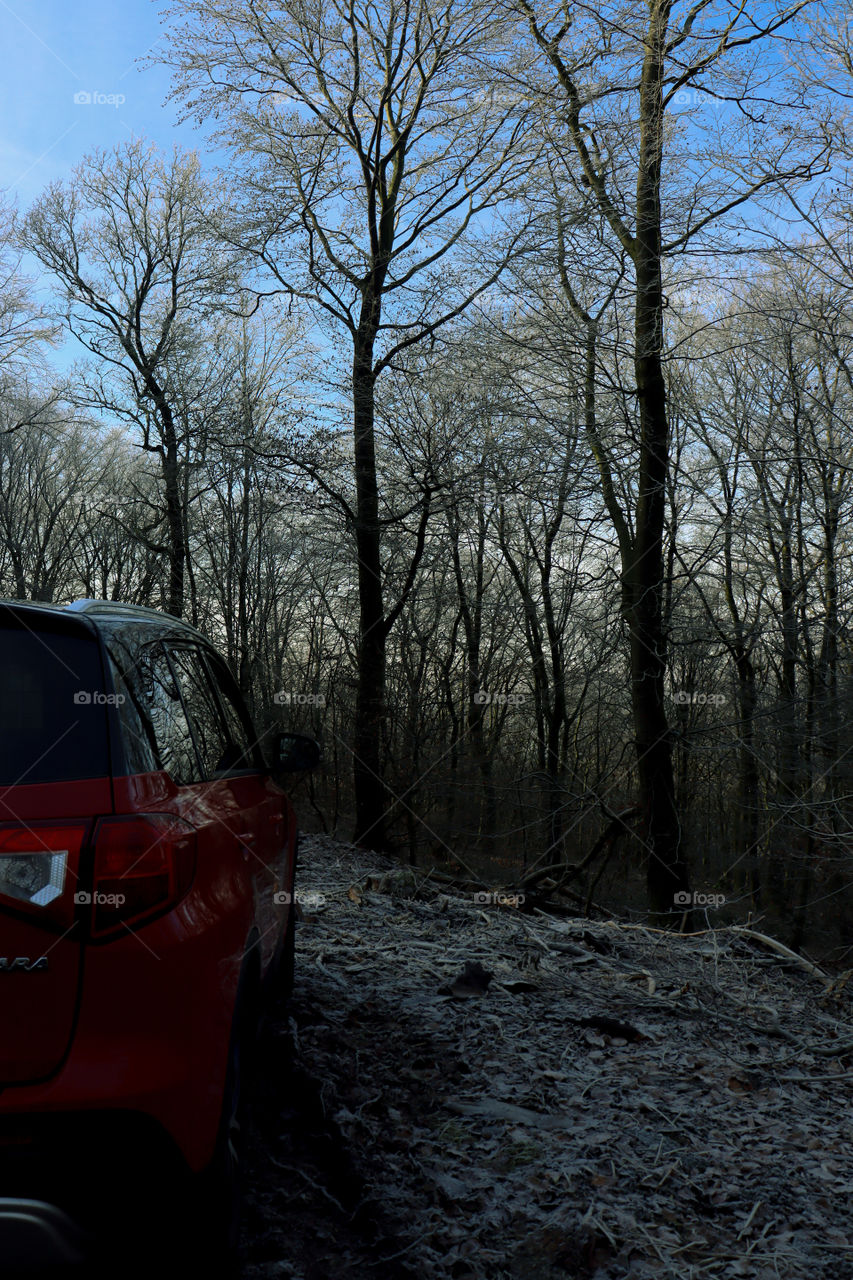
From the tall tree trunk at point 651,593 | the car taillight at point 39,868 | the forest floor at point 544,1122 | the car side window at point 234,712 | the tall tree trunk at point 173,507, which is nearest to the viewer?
the car taillight at point 39,868

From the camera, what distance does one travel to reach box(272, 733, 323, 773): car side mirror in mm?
3811

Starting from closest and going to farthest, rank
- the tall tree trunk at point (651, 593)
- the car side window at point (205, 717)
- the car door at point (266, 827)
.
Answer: the car side window at point (205, 717), the car door at point (266, 827), the tall tree trunk at point (651, 593)

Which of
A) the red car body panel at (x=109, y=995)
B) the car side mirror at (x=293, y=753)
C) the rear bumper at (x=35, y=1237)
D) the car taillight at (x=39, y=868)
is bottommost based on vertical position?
the rear bumper at (x=35, y=1237)

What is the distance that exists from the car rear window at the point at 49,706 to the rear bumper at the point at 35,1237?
0.80 m

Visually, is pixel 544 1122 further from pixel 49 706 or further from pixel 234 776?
pixel 49 706

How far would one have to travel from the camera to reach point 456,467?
13.7 metres

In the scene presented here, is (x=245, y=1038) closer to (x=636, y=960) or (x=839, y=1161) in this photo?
(x=839, y=1161)

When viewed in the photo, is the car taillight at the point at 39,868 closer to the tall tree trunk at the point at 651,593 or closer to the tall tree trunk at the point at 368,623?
the tall tree trunk at the point at 651,593

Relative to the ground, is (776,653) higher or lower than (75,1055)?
higher

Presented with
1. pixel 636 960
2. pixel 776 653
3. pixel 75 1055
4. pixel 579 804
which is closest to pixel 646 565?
pixel 579 804

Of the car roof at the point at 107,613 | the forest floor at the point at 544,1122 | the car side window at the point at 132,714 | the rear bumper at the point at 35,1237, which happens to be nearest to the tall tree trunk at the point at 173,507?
the forest floor at the point at 544,1122

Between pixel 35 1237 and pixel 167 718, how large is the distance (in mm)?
1201

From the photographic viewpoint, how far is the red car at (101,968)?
1.72m

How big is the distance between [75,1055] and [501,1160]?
71.5 inches
